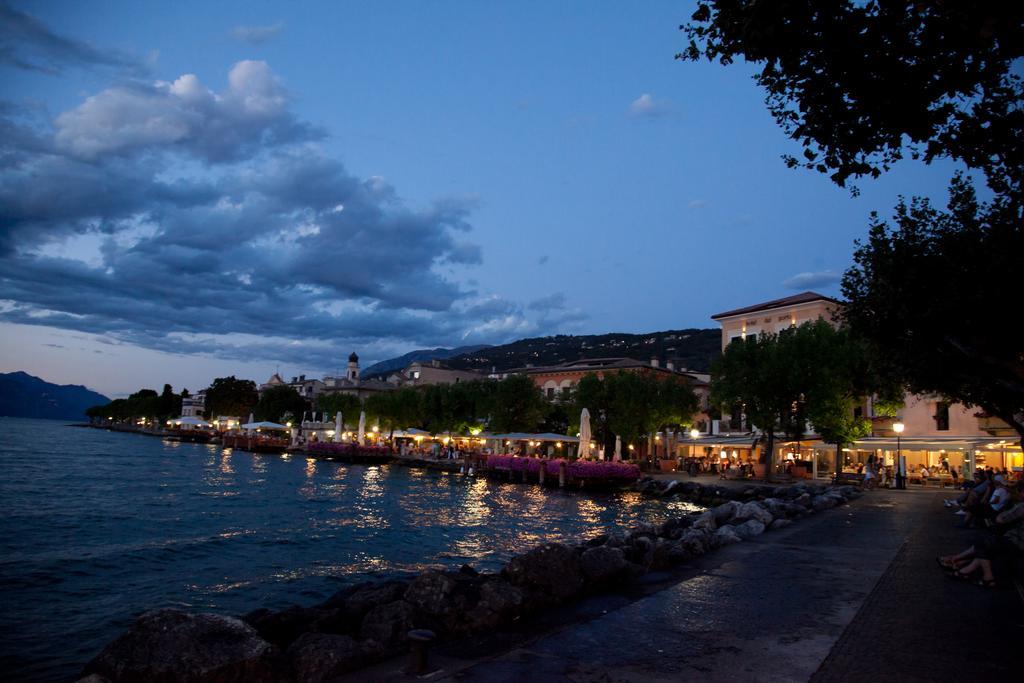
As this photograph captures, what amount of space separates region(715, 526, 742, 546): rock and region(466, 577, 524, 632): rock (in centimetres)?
795

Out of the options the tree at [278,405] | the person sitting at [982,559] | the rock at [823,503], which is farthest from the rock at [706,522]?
the tree at [278,405]

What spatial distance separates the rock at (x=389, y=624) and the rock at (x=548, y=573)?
2.14 m

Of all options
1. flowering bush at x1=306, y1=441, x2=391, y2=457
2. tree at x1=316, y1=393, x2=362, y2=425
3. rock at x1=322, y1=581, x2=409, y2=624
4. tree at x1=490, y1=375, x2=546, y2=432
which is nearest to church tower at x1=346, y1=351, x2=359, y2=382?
tree at x1=316, y1=393, x2=362, y2=425

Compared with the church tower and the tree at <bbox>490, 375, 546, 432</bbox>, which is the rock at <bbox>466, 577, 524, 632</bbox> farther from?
the church tower

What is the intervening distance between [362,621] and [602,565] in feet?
13.9

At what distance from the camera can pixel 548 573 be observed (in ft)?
32.3

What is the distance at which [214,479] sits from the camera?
129 ft

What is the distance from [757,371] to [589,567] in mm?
32120

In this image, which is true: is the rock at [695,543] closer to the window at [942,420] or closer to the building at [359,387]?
the window at [942,420]

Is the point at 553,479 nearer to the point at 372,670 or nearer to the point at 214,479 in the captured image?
the point at 214,479

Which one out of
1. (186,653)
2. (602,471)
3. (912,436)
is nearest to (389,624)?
(186,653)

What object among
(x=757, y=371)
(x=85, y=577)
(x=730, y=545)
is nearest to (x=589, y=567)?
(x=730, y=545)

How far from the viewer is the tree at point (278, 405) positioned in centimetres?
11750

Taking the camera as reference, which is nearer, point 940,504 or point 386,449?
point 940,504
